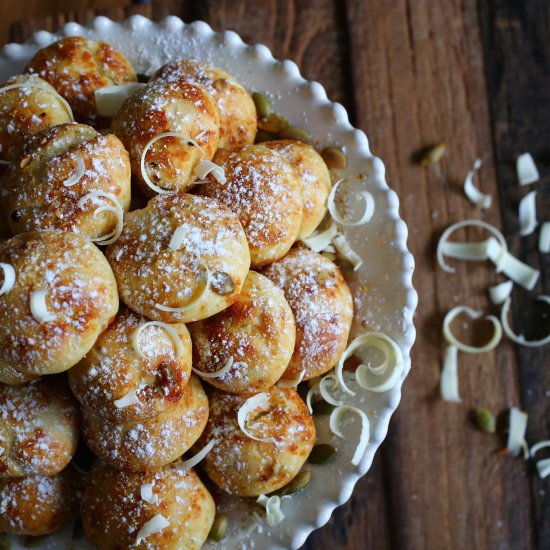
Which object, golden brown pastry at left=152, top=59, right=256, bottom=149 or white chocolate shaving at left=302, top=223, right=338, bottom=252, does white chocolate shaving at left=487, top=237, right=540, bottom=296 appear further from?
golden brown pastry at left=152, top=59, right=256, bottom=149


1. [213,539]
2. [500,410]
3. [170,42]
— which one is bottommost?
[213,539]

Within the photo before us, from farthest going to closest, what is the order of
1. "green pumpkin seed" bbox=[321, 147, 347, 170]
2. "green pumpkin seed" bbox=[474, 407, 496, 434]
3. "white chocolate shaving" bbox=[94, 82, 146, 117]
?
"green pumpkin seed" bbox=[474, 407, 496, 434] < "green pumpkin seed" bbox=[321, 147, 347, 170] < "white chocolate shaving" bbox=[94, 82, 146, 117]

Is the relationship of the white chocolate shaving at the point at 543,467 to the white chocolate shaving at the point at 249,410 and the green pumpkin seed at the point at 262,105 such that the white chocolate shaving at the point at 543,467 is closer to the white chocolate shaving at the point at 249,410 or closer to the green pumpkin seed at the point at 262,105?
the white chocolate shaving at the point at 249,410

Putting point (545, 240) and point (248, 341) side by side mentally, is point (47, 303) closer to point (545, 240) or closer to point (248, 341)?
point (248, 341)

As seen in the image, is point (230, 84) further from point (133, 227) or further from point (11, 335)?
point (11, 335)

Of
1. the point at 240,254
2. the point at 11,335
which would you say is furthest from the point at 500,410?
the point at 11,335

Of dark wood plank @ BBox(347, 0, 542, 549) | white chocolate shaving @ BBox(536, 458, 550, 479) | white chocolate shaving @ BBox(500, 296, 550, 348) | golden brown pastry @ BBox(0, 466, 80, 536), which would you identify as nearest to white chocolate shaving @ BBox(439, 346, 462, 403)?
dark wood plank @ BBox(347, 0, 542, 549)

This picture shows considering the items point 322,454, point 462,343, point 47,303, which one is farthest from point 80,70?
point 462,343
